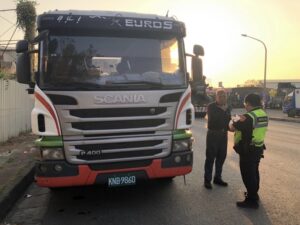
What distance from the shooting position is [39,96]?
661 centimetres

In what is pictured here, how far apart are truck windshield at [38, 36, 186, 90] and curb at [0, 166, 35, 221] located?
6.23 ft

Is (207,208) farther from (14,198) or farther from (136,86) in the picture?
(14,198)

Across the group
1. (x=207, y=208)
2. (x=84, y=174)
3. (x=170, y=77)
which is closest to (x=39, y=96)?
(x=84, y=174)

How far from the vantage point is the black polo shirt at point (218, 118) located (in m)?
8.26

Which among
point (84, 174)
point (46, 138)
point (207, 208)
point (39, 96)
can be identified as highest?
point (39, 96)

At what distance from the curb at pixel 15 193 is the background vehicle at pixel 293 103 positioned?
29.4 metres

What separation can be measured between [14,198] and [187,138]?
3.03 m

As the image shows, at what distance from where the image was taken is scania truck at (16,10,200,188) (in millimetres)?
6590

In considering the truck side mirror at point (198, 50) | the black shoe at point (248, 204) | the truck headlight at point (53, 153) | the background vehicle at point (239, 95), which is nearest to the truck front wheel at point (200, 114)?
the background vehicle at point (239, 95)

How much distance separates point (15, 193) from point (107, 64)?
2.79 metres

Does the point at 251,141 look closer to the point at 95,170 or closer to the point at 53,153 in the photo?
the point at 95,170

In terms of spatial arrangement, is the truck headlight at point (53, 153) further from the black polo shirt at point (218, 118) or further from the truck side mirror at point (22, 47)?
the black polo shirt at point (218, 118)

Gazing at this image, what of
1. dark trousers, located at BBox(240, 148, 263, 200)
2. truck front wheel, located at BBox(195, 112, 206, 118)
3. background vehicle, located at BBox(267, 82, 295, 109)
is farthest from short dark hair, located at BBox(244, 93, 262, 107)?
background vehicle, located at BBox(267, 82, 295, 109)

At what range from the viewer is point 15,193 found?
782 cm
